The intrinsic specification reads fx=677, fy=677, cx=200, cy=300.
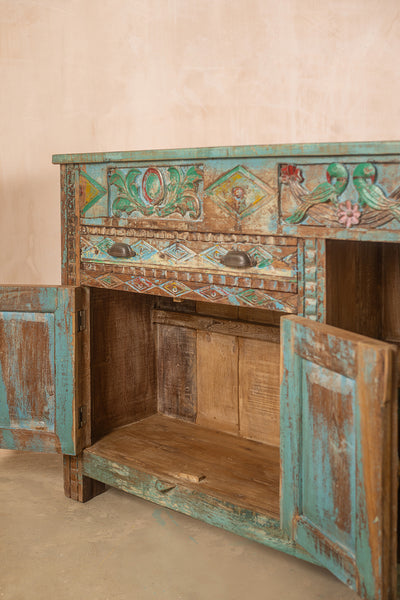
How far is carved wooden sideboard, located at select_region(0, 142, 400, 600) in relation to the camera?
156cm

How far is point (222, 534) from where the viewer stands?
2.26 meters

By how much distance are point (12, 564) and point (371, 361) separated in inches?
52.7

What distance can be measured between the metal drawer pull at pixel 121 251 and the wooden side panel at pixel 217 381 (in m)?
0.59

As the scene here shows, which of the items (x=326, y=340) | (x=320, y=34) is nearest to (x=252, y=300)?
(x=326, y=340)

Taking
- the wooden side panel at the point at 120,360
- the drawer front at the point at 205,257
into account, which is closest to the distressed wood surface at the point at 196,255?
the drawer front at the point at 205,257

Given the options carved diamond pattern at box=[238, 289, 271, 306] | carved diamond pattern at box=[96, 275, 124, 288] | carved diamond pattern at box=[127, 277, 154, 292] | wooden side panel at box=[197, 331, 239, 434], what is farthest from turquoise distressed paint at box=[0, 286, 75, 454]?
carved diamond pattern at box=[238, 289, 271, 306]

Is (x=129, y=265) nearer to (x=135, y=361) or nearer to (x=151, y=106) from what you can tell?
(x=135, y=361)

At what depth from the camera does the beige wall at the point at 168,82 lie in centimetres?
245

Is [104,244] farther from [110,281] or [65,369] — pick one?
[65,369]

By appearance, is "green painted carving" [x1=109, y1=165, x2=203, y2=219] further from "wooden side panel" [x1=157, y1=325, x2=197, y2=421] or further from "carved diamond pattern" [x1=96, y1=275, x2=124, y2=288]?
"wooden side panel" [x1=157, y1=325, x2=197, y2=421]

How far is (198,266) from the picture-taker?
2057 millimetres

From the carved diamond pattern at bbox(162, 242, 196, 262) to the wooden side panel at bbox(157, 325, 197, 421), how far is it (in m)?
0.68

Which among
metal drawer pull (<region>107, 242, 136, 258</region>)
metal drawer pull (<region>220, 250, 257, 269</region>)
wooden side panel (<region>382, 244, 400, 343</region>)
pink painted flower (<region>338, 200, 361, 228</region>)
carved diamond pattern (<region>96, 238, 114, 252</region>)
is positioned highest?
pink painted flower (<region>338, 200, 361, 228</region>)

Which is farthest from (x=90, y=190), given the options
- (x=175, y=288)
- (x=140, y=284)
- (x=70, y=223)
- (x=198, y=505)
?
(x=198, y=505)
